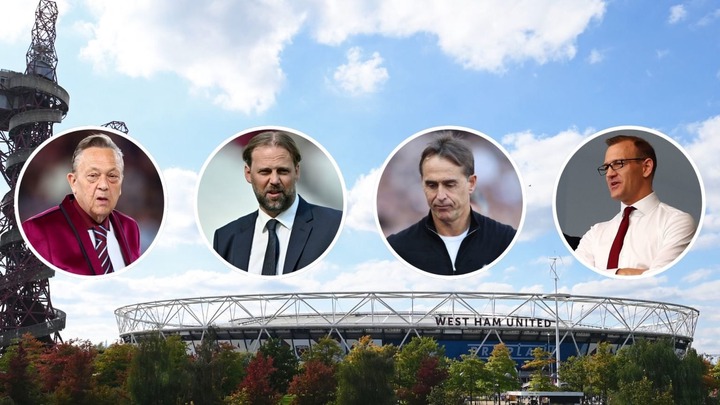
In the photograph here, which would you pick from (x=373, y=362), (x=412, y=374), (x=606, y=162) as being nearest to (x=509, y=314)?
(x=412, y=374)

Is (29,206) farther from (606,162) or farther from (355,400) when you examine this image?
(355,400)

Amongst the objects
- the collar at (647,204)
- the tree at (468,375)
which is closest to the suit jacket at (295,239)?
the collar at (647,204)

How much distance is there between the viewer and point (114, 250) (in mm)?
15117

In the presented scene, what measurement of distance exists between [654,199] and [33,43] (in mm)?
69656

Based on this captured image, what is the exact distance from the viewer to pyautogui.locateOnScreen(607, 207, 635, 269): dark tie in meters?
14.1

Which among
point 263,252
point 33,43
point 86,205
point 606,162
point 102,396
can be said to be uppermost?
point 33,43

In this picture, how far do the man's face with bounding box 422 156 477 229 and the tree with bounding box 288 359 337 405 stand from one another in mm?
26184

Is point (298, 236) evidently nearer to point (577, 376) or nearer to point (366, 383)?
point (366, 383)

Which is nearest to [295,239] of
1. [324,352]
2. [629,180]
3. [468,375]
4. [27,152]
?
[629,180]

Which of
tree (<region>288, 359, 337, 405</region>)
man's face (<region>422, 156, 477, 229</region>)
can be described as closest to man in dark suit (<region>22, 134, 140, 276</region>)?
man's face (<region>422, 156, 477, 229</region>)

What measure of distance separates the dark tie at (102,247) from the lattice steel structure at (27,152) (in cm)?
5309

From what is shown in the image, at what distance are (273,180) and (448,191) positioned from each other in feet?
11.6

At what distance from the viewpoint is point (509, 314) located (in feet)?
239

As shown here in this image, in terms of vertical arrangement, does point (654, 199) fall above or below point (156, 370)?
above
